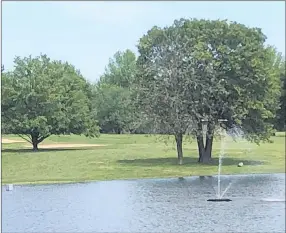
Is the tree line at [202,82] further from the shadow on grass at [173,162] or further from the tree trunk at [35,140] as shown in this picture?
the tree trunk at [35,140]

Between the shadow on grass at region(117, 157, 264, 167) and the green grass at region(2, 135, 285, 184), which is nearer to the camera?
the green grass at region(2, 135, 285, 184)

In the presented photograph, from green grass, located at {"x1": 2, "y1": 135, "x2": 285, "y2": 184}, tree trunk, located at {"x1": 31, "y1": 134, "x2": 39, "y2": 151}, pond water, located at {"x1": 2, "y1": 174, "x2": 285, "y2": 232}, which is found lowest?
pond water, located at {"x1": 2, "y1": 174, "x2": 285, "y2": 232}

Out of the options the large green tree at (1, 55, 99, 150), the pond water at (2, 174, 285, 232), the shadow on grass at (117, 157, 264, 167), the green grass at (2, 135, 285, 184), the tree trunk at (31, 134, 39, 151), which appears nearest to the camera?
the pond water at (2, 174, 285, 232)

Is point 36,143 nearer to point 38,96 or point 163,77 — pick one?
point 38,96

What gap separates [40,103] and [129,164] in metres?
13.9

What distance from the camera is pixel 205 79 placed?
2844 cm

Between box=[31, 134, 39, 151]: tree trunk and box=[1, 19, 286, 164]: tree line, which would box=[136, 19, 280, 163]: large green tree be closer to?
box=[1, 19, 286, 164]: tree line

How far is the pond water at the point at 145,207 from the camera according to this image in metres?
→ 12.3

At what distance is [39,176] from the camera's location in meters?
25.3

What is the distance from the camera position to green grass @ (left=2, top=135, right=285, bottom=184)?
25.0 metres

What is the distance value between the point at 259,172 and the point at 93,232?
14052 mm

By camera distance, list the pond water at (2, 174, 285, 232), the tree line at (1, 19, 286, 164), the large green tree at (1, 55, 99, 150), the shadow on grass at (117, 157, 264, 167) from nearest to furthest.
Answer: the pond water at (2, 174, 285, 232) < the tree line at (1, 19, 286, 164) < the shadow on grass at (117, 157, 264, 167) < the large green tree at (1, 55, 99, 150)

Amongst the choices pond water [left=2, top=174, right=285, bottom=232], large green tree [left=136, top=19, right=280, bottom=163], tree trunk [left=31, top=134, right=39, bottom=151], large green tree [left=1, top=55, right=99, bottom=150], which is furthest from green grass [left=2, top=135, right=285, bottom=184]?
tree trunk [left=31, top=134, right=39, bottom=151]

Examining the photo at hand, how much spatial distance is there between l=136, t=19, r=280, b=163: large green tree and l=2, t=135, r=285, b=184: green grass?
5.24 ft
